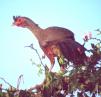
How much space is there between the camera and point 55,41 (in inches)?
203

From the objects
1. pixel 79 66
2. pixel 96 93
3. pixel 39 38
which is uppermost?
pixel 39 38

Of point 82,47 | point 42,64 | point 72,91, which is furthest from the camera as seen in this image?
point 82,47

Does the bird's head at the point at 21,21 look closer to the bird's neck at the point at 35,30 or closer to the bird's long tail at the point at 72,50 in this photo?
the bird's neck at the point at 35,30

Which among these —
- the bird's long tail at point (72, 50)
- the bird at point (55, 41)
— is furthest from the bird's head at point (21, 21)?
the bird's long tail at point (72, 50)

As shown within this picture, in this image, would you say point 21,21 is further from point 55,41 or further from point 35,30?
point 55,41

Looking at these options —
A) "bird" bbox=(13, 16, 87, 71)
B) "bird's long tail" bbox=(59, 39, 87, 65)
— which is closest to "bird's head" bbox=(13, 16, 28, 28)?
"bird" bbox=(13, 16, 87, 71)

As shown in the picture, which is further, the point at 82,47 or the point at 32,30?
the point at 32,30

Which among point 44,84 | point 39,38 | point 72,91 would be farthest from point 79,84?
point 39,38

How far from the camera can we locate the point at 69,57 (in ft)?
16.7

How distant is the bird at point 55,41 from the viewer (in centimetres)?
500

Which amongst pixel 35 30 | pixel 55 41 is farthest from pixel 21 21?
pixel 55 41

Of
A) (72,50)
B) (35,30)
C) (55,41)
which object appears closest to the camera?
(72,50)

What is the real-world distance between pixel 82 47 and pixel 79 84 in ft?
2.91

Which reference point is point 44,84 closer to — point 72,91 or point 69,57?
point 72,91
